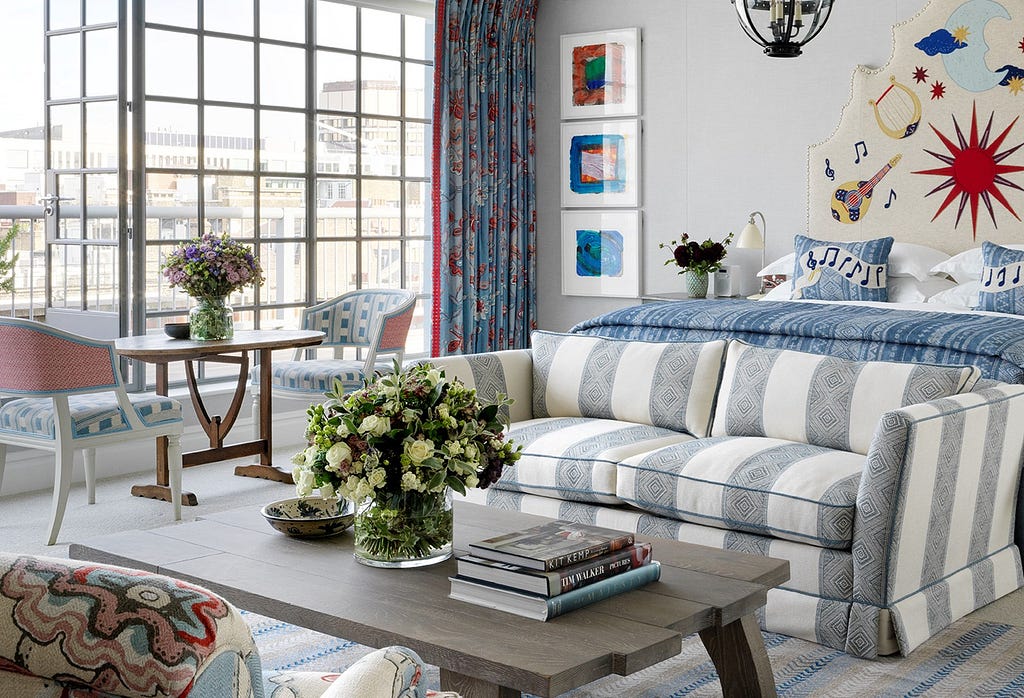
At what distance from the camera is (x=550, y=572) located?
2.12 meters

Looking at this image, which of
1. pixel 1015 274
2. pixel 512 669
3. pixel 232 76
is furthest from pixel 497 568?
pixel 232 76

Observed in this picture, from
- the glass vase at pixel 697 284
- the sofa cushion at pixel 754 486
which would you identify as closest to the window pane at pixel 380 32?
the glass vase at pixel 697 284

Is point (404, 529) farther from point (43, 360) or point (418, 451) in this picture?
point (43, 360)

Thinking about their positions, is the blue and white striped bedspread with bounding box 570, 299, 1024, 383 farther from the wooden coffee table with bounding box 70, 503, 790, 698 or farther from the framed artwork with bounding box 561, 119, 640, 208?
the framed artwork with bounding box 561, 119, 640, 208

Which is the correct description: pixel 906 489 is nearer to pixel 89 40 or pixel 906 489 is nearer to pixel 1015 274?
pixel 1015 274

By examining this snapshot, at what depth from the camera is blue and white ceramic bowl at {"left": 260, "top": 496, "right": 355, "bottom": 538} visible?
2.59m

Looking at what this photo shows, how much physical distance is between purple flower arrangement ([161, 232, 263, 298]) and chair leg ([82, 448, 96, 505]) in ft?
2.44

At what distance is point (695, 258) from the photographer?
20.1ft

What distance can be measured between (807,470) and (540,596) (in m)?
1.26

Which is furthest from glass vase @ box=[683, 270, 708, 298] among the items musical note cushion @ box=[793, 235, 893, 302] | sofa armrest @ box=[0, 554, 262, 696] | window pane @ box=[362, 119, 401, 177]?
sofa armrest @ box=[0, 554, 262, 696]

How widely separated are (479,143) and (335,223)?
99 centimetres

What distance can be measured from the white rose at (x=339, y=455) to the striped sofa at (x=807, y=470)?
125 centimetres

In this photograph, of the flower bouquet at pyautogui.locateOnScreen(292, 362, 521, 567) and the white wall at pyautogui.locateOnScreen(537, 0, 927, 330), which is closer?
the flower bouquet at pyautogui.locateOnScreen(292, 362, 521, 567)

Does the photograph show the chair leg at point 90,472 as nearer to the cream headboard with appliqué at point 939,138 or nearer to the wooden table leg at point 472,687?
the wooden table leg at point 472,687
